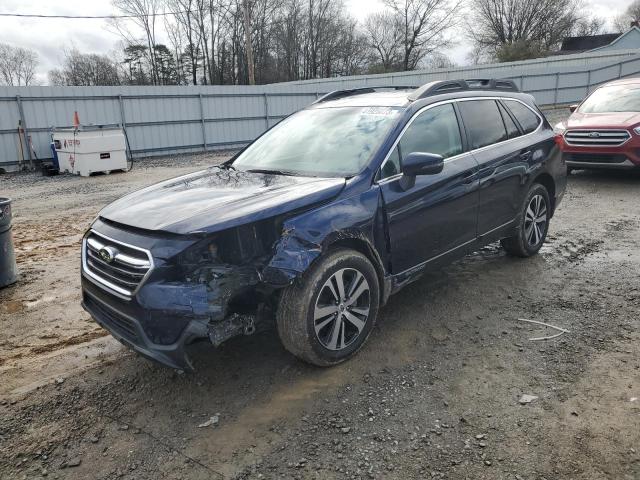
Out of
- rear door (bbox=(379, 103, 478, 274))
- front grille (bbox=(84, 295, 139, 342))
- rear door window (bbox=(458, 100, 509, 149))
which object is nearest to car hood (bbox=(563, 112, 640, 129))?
rear door window (bbox=(458, 100, 509, 149))

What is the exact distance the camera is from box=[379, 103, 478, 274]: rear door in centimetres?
362

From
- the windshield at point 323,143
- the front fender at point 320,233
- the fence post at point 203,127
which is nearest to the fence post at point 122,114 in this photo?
the fence post at point 203,127

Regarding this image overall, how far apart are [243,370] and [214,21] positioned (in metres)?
49.5

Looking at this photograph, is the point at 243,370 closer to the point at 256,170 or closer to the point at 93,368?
the point at 93,368

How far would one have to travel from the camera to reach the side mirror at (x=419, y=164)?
353 cm

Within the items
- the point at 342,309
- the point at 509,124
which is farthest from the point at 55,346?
the point at 509,124

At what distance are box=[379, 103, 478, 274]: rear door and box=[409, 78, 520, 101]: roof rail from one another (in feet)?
0.49

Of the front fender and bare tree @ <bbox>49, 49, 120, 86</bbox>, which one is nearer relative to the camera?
the front fender

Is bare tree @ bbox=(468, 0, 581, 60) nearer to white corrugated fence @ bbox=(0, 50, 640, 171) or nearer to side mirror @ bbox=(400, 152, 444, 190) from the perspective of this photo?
white corrugated fence @ bbox=(0, 50, 640, 171)

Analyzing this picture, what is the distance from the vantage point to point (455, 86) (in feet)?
15.0

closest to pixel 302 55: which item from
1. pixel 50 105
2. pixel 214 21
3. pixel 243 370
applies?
pixel 214 21

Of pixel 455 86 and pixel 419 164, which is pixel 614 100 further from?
pixel 419 164

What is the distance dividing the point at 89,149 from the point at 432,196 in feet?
38.7

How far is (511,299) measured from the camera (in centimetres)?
441
